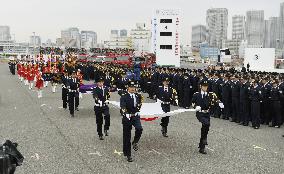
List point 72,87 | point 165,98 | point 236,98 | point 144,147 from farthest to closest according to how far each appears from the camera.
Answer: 1. point 72,87
2. point 236,98
3. point 165,98
4. point 144,147

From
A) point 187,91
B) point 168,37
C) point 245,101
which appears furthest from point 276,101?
point 168,37

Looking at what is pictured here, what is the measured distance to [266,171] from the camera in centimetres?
962

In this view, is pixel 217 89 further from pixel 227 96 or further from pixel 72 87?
pixel 72 87

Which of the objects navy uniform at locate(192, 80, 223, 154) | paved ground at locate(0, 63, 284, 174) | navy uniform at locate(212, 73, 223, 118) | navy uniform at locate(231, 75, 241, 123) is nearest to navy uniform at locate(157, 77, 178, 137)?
paved ground at locate(0, 63, 284, 174)

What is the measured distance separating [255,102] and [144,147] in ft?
19.6

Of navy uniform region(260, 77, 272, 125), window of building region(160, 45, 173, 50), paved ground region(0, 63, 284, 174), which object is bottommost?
paved ground region(0, 63, 284, 174)

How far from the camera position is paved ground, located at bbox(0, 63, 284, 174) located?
32.3ft

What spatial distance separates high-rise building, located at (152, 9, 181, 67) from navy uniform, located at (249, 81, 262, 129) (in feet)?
128

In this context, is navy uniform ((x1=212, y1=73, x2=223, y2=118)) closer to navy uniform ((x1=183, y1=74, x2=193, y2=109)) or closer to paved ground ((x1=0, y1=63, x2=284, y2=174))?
paved ground ((x1=0, y1=63, x2=284, y2=174))

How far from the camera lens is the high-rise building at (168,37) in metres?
54.8

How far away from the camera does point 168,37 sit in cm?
5556

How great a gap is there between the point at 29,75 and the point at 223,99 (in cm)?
2006

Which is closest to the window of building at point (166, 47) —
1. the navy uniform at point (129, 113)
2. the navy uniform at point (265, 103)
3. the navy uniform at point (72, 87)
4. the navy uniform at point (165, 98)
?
→ the navy uniform at point (72, 87)

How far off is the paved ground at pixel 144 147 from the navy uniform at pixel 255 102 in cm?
42
